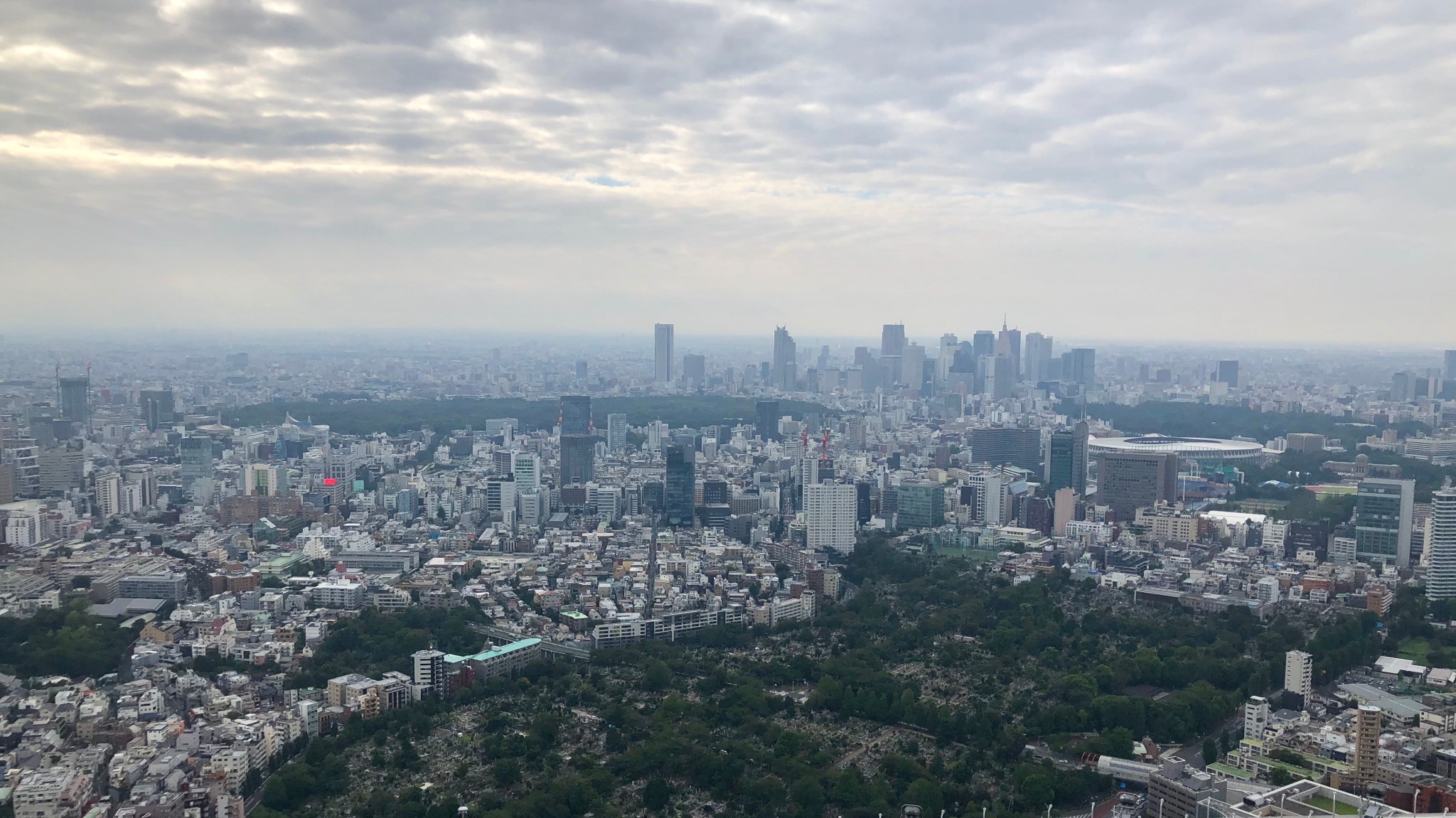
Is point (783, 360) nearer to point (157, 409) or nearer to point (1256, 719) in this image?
point (157, 409)

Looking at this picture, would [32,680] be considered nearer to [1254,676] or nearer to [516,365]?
[1254,676]

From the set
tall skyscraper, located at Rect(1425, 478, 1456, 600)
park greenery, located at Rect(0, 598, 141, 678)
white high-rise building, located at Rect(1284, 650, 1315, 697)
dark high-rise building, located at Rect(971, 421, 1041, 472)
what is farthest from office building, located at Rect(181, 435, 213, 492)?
tall skyscraper, located at Rect(1425, 478, 1456, 600)

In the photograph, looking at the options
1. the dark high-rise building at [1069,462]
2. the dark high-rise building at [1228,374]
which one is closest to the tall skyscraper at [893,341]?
the dark high-rise building at [1228,374]

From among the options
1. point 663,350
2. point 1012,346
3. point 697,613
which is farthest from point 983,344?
point 697,613

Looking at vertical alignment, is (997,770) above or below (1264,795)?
below

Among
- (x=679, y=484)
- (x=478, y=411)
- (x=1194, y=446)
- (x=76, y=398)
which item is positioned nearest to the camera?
(x=679, y=484)

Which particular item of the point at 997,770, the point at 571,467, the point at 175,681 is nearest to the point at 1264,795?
the point at 997,770
